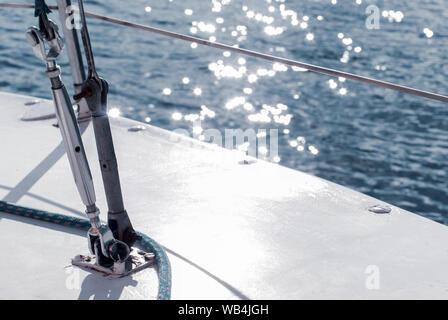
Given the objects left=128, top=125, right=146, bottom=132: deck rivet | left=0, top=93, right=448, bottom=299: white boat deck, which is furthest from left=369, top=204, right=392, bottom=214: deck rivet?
left=128, top=125, right=146, bottom=132: deck rivet

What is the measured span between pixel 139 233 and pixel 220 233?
0.69ft

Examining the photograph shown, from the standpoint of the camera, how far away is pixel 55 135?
232 cm

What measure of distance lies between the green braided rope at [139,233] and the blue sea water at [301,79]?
3332mm

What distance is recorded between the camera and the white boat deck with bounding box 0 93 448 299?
148cm

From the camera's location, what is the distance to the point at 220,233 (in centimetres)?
170

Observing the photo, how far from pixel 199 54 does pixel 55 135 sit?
536 centimetres

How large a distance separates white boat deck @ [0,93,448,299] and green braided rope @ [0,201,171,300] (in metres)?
0.02

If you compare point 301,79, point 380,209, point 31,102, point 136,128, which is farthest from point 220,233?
point 301,79

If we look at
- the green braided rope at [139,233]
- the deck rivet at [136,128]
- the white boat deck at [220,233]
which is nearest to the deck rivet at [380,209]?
the white boat deck at [220,233]

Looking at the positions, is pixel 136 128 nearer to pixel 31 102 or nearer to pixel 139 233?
pixel 31 102

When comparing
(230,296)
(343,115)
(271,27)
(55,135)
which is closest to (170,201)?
(230,296)

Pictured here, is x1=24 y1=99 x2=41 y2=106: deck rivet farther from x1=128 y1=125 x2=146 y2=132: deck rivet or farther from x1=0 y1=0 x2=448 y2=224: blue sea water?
x1=0 y1=0 x2=448 y2=224: blue sea water

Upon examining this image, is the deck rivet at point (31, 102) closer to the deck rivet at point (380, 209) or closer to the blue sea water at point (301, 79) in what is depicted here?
the deck rivet at point (380, 209)
